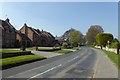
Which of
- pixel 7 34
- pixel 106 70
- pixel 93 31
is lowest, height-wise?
pixel 106 70

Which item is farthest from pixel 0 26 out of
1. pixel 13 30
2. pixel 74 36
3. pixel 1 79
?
pixel 74 36

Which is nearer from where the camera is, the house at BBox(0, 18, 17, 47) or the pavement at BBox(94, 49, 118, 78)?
the pavement at BBox(94, 49, 118, 78)

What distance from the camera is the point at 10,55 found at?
31891mm

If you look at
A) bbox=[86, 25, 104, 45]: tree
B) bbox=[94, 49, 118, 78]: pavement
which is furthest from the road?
bbox=[86, 25, 104, 45]: tree

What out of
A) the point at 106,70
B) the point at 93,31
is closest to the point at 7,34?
the point at 106,70

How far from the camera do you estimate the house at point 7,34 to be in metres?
67.6

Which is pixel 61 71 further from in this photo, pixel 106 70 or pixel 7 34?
pixel 7 34

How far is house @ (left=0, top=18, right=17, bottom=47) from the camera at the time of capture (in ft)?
222

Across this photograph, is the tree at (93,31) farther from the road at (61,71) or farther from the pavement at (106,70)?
the road at (61,71)

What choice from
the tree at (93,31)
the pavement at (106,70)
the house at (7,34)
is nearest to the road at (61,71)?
the pavement at (106,70)

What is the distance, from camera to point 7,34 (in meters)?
70.7

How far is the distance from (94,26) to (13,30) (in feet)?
280

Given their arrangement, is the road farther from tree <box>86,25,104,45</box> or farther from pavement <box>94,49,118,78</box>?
A: tree <box>86,25,104,45</box>

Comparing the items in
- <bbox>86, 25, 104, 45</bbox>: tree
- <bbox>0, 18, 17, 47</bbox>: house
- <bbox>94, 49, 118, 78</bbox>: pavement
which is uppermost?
<bbox>86, 25, 104, 45</bbox>: tree
